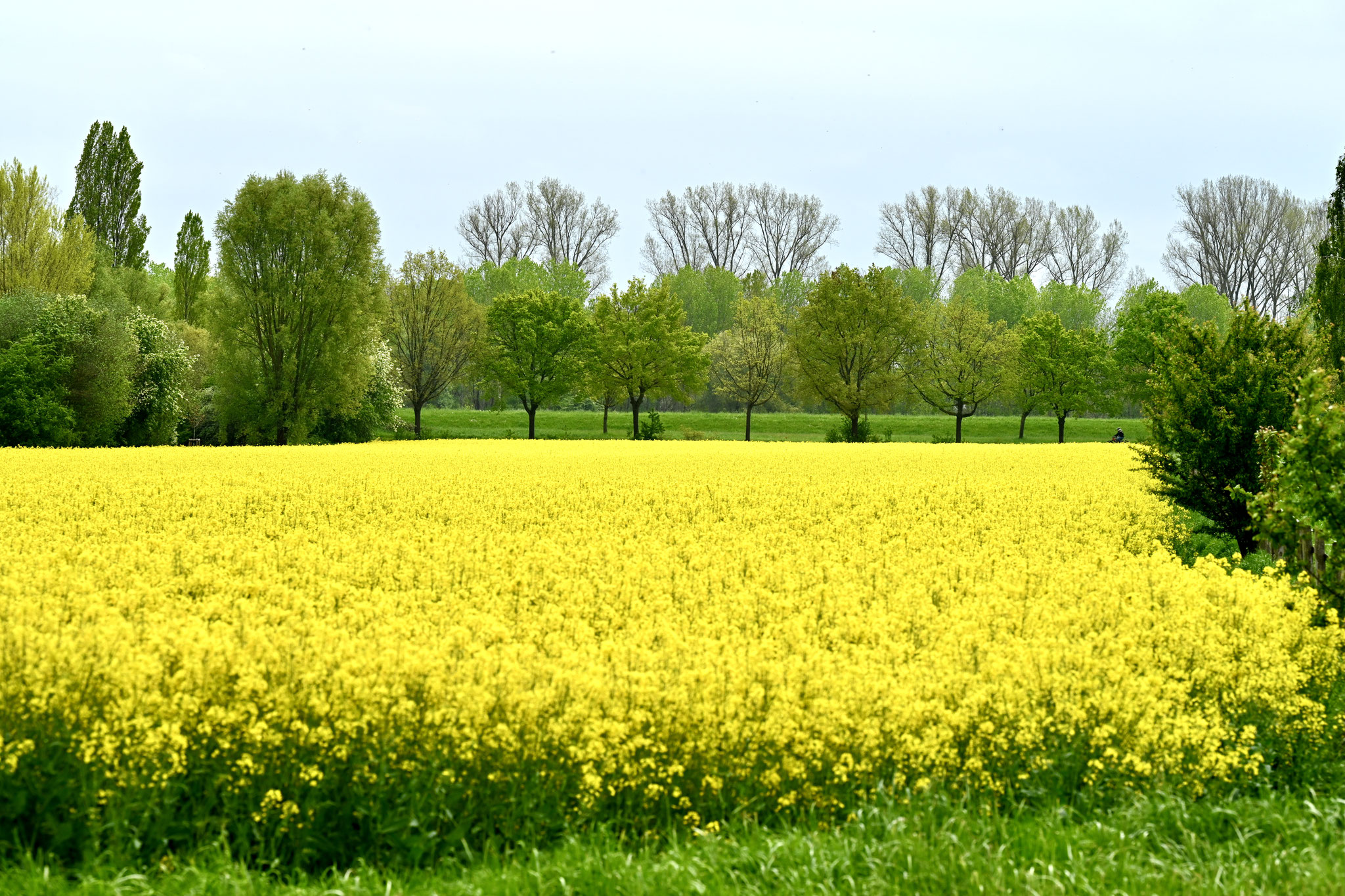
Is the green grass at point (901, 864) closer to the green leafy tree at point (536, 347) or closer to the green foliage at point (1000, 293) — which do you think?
the green leafy tree at point (536, 347)

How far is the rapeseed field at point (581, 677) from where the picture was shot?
545cm

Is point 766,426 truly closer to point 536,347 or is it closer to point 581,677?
point 536,347

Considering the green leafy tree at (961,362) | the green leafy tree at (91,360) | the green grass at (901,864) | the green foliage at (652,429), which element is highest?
the green leafy tree at (961,362)

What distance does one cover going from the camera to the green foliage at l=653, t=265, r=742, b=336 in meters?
91.2

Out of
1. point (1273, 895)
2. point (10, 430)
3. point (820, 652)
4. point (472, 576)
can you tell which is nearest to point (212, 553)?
point (472, 576)

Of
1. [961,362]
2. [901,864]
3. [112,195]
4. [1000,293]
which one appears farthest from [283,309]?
[1000,293]

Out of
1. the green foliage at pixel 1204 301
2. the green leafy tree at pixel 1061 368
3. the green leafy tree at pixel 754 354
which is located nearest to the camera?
the green leafy tree at pixel 1061 368

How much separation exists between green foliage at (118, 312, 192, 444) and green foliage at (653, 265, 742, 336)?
54749 mm

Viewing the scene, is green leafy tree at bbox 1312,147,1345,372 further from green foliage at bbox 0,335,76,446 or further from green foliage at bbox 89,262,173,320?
green foliage at bbox 89,262,173,320

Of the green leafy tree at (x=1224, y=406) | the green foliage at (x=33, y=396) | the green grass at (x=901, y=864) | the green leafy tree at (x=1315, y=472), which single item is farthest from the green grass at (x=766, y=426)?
the green grass at (x=901, y=864)

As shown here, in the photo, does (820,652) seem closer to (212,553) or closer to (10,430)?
(212,553)

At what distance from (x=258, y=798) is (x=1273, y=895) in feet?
16.5

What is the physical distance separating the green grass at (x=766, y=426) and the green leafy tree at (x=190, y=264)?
14.8m

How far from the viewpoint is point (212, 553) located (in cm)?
1074
